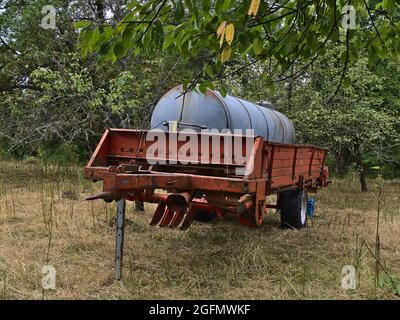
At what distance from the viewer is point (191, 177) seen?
4.58 metres

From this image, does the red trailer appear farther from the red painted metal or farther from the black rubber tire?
the black rubber tire

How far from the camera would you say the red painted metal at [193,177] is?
446 cm

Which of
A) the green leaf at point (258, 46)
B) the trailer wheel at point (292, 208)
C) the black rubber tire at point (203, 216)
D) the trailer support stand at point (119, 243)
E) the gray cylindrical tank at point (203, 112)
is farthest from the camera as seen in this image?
the black rubber tire at point (203, 216)

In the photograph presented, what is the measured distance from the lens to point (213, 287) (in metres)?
4.51

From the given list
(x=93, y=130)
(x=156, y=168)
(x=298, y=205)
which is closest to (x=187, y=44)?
(x=156, y=168)

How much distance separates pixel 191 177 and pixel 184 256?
1.36 metres

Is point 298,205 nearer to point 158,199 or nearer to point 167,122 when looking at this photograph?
point 167,122

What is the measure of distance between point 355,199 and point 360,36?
8.67 meters

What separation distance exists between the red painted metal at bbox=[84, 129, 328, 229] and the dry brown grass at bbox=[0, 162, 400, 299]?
56cm

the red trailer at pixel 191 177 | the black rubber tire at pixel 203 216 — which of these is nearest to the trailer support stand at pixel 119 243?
the red trailer at pixel 191 177

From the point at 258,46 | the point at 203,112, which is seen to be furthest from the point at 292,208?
the point at 258,46

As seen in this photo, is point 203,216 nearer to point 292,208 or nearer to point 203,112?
point 292,208

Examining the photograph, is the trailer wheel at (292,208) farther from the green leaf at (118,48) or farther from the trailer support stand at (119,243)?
the green leaf at (118,48)

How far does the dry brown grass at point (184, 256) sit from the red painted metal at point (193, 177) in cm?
56
